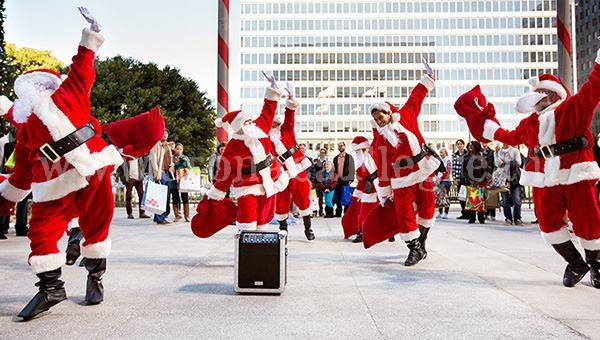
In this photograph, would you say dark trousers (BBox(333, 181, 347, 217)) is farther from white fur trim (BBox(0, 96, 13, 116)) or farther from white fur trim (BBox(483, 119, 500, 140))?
white fur trim (BBox(0, 96, 13, 116))

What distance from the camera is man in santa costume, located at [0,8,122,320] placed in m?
4.05

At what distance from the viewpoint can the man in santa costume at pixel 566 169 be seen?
16.2 ft

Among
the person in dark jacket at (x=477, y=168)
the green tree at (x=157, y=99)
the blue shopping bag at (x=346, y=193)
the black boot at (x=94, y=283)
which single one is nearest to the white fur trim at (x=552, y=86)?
the black boot at (x=94, y=283)

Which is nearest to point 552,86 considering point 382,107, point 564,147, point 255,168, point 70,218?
point 564,147

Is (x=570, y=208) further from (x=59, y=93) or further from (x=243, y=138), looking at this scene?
(x=59, y=93)

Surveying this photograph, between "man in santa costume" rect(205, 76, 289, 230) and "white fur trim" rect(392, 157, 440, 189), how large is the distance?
140cm

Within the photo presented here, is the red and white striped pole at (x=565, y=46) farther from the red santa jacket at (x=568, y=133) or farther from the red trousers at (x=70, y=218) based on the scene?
the red trousers at (x=70, y=218)

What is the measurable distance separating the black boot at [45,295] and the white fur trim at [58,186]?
51cm

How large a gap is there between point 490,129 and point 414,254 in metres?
1.58

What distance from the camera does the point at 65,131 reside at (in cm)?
407

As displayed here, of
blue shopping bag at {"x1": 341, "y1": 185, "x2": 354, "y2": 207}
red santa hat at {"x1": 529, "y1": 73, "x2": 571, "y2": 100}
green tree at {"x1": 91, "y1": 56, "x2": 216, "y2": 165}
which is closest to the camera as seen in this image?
red santa hat at {"x1": 529, "y1": 73, "x2": 571, "y2": 100}

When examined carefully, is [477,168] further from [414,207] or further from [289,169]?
[414,207]

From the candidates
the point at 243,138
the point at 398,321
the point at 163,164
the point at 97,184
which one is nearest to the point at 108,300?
the point at 97,184

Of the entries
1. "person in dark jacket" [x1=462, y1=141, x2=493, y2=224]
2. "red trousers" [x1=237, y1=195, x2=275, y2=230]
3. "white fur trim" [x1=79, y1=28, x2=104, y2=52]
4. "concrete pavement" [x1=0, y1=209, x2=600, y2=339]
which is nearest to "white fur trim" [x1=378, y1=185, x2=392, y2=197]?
"concrete pavement" [x1=0, y1=209, x2=600, y2=339]
